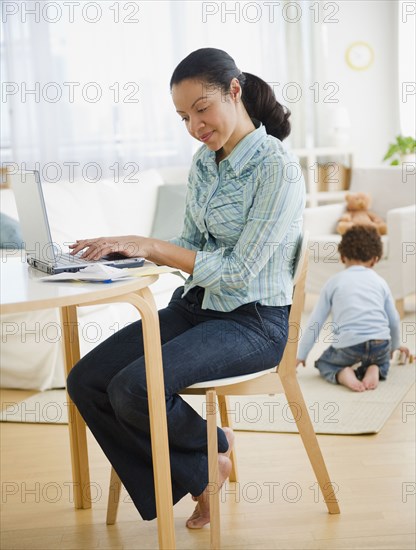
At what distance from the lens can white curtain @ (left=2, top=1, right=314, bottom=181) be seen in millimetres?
5648

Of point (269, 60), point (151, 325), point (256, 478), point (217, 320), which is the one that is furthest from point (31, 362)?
point (269, 60)

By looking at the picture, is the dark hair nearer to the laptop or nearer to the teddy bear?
the laptop

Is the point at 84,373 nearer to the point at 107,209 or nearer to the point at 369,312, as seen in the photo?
the point at 369,312

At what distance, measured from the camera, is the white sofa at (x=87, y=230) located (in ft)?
10.8

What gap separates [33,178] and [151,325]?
1.27 feet

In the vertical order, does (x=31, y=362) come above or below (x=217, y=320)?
below

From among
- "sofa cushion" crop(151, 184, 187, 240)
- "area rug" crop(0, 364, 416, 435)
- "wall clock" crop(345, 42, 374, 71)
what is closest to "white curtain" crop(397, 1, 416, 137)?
"wall clock" crop(345, 42, 374, 71)

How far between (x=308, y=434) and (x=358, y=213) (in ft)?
9.92

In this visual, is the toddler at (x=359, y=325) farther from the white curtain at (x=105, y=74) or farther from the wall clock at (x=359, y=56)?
the wall clock at (x=359, y=56)

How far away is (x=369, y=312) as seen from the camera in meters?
3.29

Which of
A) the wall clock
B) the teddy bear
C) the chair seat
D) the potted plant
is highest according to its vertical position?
the wall clock

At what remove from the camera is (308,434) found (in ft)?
6.65

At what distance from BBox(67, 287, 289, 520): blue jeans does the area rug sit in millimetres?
923

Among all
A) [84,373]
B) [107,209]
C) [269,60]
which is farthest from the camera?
[269,60]
